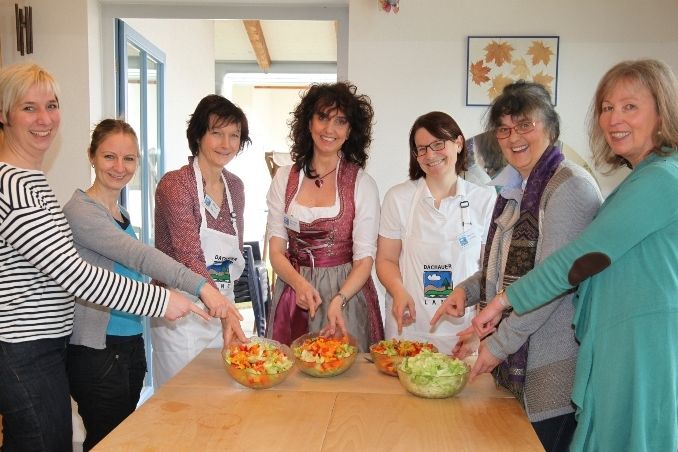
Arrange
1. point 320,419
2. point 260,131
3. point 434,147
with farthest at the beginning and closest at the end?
point 260,131 < point 434,147 < point 320,419

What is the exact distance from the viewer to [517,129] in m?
1.86

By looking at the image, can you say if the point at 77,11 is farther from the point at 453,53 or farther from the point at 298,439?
the point at 298,439

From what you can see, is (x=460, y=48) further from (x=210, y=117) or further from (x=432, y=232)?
(x=210, y=117)

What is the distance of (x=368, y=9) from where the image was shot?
344cm

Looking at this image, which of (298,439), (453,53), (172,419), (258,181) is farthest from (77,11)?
(258,181)

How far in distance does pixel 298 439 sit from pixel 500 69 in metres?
2.57

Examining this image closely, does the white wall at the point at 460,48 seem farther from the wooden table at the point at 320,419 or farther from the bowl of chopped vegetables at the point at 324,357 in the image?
the wooden table at the point at 320,419

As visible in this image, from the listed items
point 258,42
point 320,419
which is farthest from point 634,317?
point 258,42

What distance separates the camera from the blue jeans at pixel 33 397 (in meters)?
1.77

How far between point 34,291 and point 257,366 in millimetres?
703

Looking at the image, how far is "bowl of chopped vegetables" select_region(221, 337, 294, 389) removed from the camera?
178 centimetres

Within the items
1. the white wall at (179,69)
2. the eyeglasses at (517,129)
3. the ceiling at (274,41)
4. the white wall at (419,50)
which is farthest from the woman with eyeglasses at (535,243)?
the ceiling at (274,41)

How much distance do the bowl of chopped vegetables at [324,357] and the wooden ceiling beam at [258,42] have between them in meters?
5.29

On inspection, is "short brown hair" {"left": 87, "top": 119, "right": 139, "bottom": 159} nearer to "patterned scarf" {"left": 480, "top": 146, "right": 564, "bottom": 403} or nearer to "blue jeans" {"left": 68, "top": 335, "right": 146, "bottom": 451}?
"blue jeans" {"left": 68, "top": 335, "right": 146, "bottom": 451}
